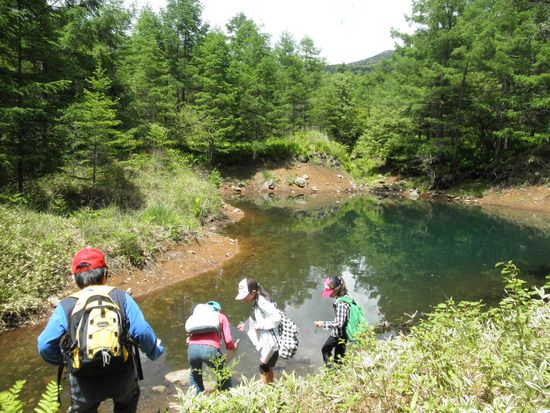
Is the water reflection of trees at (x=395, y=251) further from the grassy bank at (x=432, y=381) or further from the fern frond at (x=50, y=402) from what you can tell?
the fern frond at (x=50, y=402)

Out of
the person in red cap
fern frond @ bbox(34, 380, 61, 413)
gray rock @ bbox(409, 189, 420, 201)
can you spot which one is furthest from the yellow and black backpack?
gray rock @ bbox(409, 189, 420, 201)

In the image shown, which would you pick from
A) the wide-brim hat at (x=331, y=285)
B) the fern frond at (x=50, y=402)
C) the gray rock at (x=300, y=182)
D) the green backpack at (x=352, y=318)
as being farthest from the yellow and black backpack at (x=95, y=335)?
the gray rock at (x=300, y=182)

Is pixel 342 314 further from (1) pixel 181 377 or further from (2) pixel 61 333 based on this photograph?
(2) pixel 61 333

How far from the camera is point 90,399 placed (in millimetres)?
2912

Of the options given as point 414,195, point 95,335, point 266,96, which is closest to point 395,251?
point 95,335

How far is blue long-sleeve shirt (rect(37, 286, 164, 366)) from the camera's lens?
2.86 metres

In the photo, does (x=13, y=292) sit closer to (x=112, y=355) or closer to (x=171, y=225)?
(x=171, y=225)

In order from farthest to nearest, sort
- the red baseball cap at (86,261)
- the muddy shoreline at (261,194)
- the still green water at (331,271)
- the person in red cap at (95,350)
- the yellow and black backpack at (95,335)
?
1. the muddy shoreline at (261,194)
2. the still green water at (331,271)
3. the red baseball cap at (86,261)
4. the person in red cap at (95,350)
5. the yellow and black backpack at (95,335)

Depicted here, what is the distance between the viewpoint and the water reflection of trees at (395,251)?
9.98 meters

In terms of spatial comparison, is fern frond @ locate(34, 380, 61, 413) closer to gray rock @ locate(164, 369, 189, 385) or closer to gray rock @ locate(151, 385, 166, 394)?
gray rock @ locate(151, 385, 166, 394)

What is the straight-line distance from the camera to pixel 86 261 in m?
3.08

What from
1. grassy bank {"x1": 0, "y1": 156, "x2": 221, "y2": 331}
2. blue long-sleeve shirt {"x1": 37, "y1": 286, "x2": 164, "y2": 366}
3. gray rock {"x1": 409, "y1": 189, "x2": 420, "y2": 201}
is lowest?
gray rock {"x1": 409, "y1": 189, "x2": 420, "y2": 201}

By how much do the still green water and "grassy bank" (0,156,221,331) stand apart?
111 centimetres

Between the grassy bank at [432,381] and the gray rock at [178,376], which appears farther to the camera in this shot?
the gray rock at [178,376]
